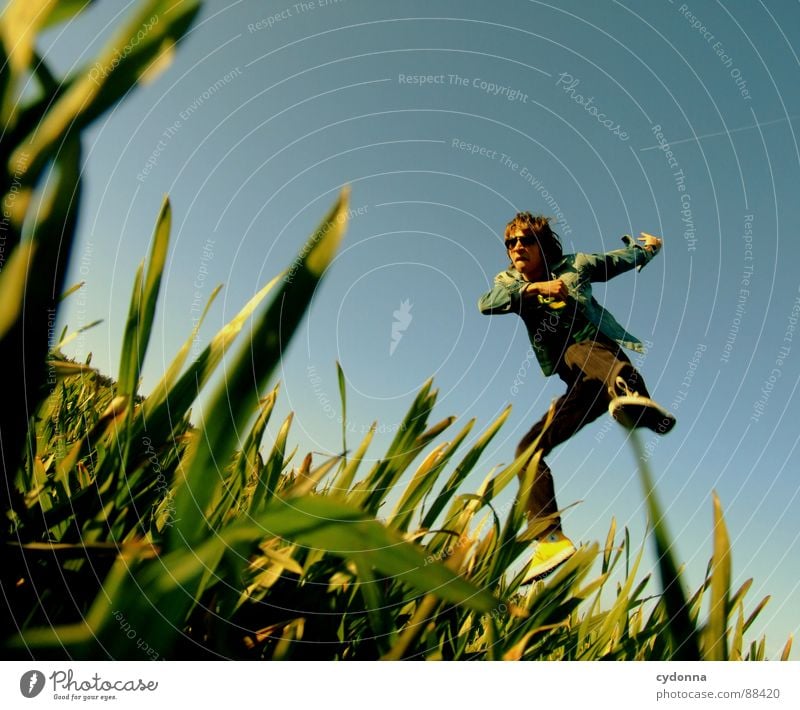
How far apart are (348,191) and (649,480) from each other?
1.35 feet

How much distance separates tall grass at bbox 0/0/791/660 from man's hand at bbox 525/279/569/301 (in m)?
1.17

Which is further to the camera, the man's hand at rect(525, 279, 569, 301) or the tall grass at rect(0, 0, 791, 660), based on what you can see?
the man's hand at rect(525, 279, 569, 301)

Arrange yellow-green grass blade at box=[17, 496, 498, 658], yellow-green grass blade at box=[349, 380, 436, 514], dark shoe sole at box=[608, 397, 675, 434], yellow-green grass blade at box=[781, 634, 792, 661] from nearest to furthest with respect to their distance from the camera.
Result: yellow-green grass blade at box=[17, 496, 498, 658]
yellow-green grass blade at box=[349, 380, 436, 514]
yellow-green grass blade at box=[781, 634, 792, 661]
dark shoe sole at box=[608, 397, 675, 434]

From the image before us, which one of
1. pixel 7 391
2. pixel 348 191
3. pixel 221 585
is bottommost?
pixel 221 585

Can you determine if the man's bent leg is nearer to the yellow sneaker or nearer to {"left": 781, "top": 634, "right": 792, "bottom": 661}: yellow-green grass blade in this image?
the yellow sneaker

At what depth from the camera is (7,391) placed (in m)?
0.35

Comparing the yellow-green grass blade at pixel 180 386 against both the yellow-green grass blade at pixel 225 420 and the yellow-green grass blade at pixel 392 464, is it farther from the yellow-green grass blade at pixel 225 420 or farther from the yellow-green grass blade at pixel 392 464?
the yellow-green grass blade at pixel 392 464

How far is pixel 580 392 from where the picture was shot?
1.63m

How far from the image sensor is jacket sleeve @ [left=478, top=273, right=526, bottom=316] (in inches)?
66.4

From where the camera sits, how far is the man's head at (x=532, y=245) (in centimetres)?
194

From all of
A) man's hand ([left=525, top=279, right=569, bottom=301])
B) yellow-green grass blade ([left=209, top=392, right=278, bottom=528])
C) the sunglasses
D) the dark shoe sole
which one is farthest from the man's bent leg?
yellow-green grass blade ([left=209, top=392, right=278, bottom=528])
